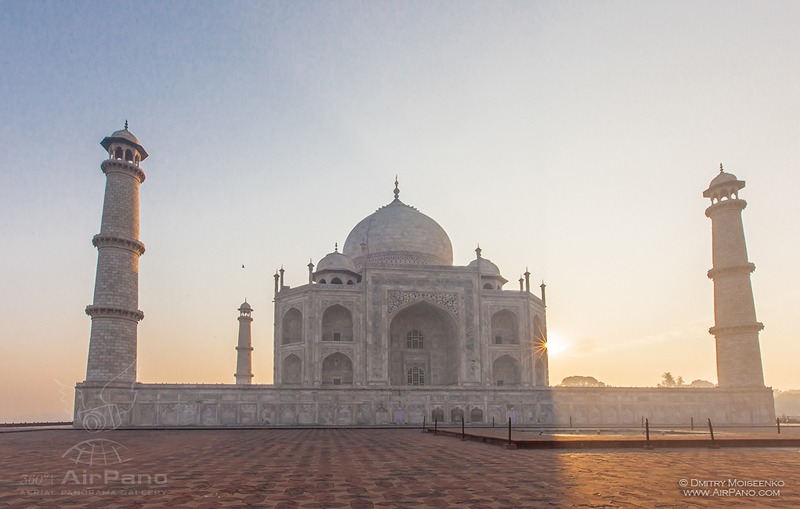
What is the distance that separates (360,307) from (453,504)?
30805mm

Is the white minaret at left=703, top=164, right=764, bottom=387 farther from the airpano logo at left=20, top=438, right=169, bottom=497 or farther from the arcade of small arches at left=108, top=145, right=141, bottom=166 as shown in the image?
the airpano logo at left=20, top=438, right=169, bottom=497

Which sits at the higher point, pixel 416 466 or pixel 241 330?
pixel 241 330

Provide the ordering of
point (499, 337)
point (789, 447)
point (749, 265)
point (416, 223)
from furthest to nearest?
point (416, 223)
point (499, 337)
point (749, 265)
point (789, 447)

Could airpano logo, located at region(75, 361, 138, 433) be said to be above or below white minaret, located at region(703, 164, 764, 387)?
below

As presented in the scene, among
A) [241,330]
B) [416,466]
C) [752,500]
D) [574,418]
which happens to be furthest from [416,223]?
[752,500]

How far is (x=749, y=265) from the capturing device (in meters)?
32.8

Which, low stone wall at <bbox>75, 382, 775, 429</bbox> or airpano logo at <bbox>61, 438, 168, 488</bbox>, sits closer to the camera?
airpano logo at <bbox>61, 438, 168, 488</bbox>

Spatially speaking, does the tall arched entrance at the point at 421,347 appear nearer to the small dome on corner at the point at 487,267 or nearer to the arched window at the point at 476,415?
the small dome on corner at the point at 487,267

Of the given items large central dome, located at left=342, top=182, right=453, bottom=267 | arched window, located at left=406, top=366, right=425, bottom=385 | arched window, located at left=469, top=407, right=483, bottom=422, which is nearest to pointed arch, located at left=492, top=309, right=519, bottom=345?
arched window, located at left=406, top=366, right=425, bottom=385

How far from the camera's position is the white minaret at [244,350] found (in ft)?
153

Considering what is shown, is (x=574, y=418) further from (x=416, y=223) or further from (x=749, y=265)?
(x=416, y=223)

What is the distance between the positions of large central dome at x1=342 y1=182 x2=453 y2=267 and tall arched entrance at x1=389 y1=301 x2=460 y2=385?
399 centimetres

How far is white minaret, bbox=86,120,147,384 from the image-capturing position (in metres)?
27.4

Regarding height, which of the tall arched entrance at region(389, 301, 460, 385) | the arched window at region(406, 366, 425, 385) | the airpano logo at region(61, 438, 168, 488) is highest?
the tall arched entrance at region(389, 301, 460, 385)
